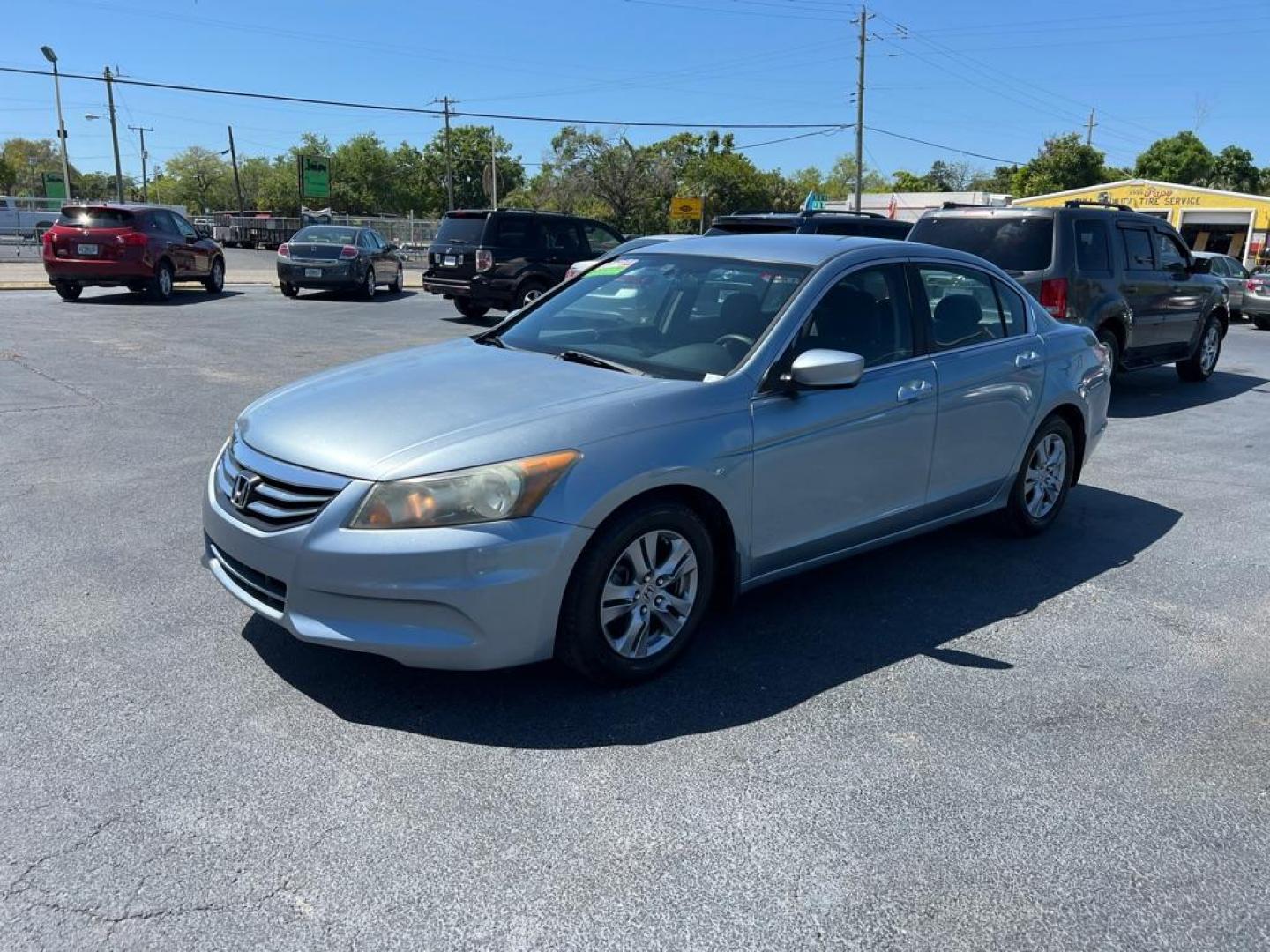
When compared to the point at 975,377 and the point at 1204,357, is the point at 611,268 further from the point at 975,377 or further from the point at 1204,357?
the point at 1204,357

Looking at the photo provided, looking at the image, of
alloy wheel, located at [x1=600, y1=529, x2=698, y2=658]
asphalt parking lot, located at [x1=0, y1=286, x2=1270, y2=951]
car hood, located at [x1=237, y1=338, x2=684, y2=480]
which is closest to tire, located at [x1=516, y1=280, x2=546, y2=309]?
asphalt parking lot, located at [x1=0, y1=286, x2=1270, y2=951]

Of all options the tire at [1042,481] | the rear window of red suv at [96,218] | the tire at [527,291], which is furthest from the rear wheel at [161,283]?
the tire at [1042,481]

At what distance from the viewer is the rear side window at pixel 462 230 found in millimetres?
16344

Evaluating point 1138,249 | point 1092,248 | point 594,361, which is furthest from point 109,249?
point 594,361

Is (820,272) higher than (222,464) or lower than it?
higher

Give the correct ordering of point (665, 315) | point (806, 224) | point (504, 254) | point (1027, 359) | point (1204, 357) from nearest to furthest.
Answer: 1. point (665, 315)
2. point (1027, 359)
3. point (806, 224)
4. point (1204, 357)
5. point (504, 254)

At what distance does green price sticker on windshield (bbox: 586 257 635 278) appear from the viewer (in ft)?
16.8

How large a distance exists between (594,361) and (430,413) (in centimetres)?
87

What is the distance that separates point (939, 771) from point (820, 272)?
2.23 m

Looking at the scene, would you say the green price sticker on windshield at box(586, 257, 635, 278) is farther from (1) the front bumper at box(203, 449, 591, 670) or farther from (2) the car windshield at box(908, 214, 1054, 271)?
(2) the car windshield at box(908, 214, 1054, 271)

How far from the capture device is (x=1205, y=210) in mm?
44281

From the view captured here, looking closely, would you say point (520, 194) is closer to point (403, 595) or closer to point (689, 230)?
point (689, 230)

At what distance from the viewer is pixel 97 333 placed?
44.7 feet

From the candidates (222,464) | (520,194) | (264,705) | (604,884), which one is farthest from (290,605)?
(520,194)
